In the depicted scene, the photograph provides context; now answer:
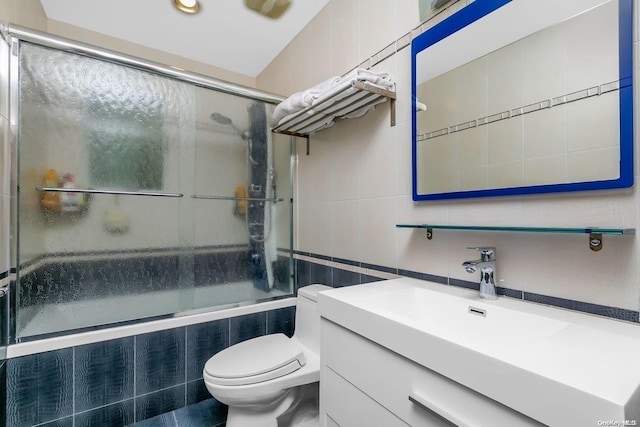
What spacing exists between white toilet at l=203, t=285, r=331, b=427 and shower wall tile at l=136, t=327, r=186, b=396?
0.31 m

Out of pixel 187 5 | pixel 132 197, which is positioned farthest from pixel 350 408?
pixel 187 5

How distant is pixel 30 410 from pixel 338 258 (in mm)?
1491

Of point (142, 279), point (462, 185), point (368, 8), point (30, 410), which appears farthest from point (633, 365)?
point (30, 410)

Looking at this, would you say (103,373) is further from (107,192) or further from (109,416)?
(107,192)

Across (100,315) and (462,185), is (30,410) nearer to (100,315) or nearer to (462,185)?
(100,315)

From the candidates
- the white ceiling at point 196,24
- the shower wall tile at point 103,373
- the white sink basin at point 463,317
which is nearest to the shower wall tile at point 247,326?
the shower wall tile at point 103,373

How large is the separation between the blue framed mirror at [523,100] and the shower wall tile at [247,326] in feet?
4.04

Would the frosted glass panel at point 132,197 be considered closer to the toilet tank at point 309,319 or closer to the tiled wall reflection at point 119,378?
the tiled wall reflection at point 119,378

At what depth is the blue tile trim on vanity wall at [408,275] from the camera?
0.75 meters

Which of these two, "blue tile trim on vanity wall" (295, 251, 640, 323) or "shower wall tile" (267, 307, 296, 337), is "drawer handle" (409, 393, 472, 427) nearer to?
"blue tile trim on vanity wall" (295, 251, 640, 323)

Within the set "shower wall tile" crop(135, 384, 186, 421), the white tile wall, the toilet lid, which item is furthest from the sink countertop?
"shower wall tile" crop(135, 384, 186, 421)

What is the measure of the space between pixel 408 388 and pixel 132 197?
1533 millimetres

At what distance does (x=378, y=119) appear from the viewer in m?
1.42

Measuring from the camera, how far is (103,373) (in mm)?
1394
